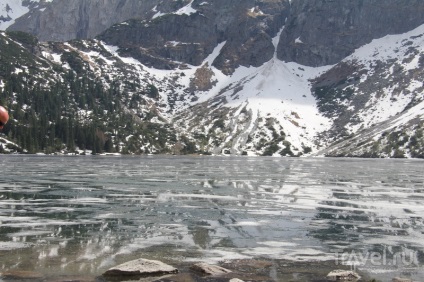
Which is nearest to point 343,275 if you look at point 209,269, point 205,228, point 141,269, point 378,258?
point 378,258

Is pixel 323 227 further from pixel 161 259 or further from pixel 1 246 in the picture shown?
pixel 1 246

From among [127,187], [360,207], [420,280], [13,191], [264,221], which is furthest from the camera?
[127,187]

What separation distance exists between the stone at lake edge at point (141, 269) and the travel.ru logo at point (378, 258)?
8.93m

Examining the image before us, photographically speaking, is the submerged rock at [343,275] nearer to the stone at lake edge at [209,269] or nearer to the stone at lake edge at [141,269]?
the stone at lake edge at [209,269]

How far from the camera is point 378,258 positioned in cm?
2473

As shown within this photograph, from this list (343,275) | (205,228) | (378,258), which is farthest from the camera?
(205,228)

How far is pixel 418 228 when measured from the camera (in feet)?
109

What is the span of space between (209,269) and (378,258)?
9.72 meters

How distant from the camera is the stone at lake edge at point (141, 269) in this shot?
68.4 feet

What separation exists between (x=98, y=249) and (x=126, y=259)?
275 centimetres

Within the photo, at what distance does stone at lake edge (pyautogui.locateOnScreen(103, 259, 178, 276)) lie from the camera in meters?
20.9

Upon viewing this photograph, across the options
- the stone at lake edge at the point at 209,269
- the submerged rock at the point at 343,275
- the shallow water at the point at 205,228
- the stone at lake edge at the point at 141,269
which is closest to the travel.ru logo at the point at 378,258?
the shallow water at the point at 205,228

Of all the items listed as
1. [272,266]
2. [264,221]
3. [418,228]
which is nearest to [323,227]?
[264,221]

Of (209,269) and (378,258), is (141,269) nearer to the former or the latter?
(209,269)
